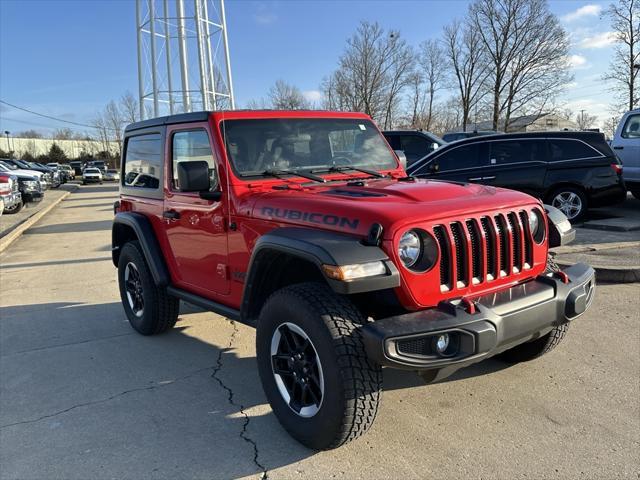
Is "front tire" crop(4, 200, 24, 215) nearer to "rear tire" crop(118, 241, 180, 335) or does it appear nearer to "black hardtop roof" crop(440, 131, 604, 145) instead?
"rear tire" crop(118, 241, 180, 335)

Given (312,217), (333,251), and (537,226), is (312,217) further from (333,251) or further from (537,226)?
(537,226)

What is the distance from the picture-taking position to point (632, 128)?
34.1ft

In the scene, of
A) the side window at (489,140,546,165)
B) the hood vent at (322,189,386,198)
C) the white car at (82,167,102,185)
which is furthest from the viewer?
the white car at (82,167,102,185)

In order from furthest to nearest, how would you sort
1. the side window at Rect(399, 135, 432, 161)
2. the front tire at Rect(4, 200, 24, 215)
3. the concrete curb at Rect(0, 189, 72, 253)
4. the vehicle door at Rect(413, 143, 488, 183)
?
the front tire at Rect(4, 200, 24, 215), the side window at Rect(399, 135, 432, 161), the concrete curb at Rect(0, 189, 72, 253), the vehicle door at Rect(413, 143, 488, 183)

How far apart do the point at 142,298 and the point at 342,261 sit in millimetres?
3051

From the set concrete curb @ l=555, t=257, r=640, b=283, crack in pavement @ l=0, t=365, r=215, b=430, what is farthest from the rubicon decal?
concrete curb @ l=555, t=257, r=640, b=283

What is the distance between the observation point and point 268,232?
3.13 m

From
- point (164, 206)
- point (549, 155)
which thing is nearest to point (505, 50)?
point (549, 155)

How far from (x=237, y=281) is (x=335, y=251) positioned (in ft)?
4.18

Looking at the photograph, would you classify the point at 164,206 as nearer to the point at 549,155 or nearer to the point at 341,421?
the point at 341,421

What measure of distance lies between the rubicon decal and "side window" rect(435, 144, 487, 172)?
283 inches

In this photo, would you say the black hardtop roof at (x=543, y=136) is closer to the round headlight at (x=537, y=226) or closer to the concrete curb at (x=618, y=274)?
the concrete curb at (x=618, y=274)

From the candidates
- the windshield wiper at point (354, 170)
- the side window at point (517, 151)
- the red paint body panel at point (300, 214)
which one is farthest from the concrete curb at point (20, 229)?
the side window at point (517, 151)

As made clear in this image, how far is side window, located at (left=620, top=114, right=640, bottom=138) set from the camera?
10312 mm
